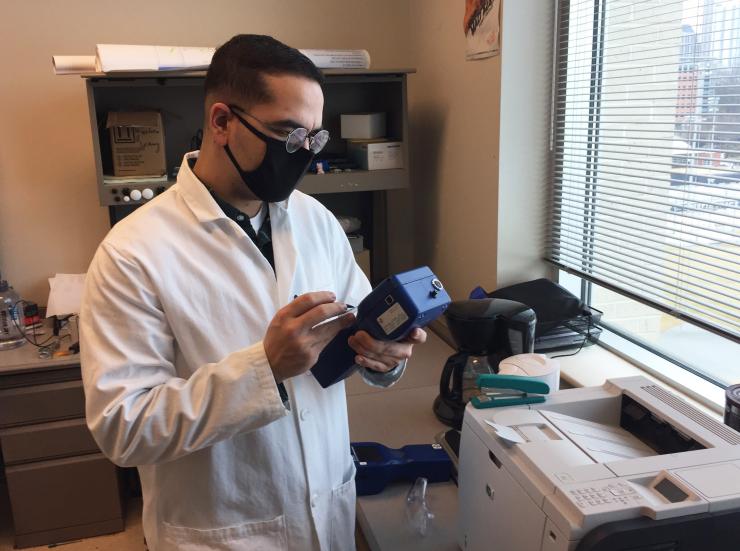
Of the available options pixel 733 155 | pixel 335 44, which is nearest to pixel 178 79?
pixel 335 44

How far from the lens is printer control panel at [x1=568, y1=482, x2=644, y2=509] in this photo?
0.86m

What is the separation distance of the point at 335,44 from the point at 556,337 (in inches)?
62.9

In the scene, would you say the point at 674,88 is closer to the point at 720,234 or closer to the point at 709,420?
the point at 720,234

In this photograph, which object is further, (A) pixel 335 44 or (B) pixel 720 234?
(A) pixel 335 44

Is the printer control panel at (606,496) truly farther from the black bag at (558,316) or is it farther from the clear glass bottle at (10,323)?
the clear glass bottle at (10,323)

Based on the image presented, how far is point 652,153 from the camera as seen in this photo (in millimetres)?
1717

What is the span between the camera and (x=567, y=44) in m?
1.98

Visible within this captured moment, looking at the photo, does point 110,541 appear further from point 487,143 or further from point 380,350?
point 487,143

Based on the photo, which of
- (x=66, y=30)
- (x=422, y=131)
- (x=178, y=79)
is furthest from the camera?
(x=422, y=131)

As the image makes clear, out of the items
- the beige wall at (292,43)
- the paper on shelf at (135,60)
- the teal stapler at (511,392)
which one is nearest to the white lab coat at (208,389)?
the teal stapler at (511,392)

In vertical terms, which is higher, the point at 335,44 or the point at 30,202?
the point at 335,44

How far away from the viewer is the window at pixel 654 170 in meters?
1.51

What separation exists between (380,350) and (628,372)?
39.7 inches

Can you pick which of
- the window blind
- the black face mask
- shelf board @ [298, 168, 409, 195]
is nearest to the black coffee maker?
the window blind
